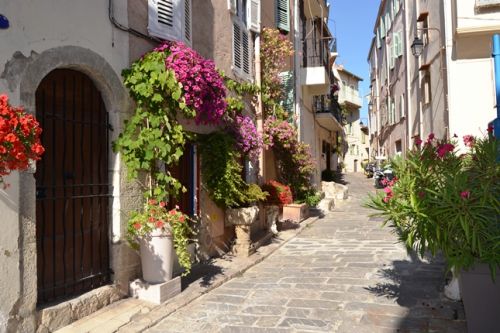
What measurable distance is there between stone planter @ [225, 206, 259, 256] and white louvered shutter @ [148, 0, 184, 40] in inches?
127

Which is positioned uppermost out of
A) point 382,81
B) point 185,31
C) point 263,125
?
point 382,81

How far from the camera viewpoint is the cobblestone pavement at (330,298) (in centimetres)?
492

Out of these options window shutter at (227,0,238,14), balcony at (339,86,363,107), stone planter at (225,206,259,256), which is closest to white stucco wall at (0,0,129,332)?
stone planter at (225,206,259,256)

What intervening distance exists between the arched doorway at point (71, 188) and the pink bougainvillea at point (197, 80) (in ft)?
3.50

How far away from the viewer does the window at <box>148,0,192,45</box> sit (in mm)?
6344

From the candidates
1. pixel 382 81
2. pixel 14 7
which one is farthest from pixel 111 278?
pixel 382 81

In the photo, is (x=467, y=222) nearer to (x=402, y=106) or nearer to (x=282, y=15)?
(x=282, y=15)

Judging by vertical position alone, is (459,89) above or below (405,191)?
above

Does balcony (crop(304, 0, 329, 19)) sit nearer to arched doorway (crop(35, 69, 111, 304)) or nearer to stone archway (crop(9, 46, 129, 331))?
arched doorway (crop(35, 69, 111, 304))

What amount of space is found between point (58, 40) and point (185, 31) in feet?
8.98

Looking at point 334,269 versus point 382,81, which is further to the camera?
point 382,81

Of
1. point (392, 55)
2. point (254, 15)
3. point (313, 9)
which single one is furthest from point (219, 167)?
point (392, 55)

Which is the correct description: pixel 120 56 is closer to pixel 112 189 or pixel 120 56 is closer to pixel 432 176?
pixel 112 189

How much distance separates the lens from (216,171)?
768 centimetres
